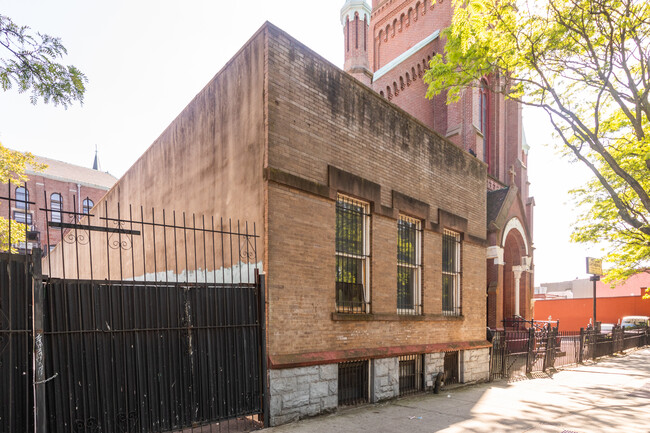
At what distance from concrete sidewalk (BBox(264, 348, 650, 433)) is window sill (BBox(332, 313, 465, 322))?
167cm

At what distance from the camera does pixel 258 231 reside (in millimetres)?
7082

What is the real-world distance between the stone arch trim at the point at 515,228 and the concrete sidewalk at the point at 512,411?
693 cm

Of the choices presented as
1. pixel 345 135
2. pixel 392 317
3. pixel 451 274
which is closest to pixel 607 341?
pixel 451 274

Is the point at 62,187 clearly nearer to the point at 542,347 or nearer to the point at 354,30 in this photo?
the point at 354,30

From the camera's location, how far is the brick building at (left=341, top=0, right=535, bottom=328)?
17.8 m

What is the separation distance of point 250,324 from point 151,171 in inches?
281

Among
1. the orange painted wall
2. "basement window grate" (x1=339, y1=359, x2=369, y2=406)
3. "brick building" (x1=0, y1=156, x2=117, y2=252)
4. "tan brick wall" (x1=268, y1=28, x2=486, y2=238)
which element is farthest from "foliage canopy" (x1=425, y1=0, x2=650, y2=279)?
"brick building" (x1=0, y1=156, x2=117, y2=252)

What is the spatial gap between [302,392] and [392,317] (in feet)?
9.56

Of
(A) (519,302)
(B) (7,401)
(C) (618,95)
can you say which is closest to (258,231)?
(B) (7,401)

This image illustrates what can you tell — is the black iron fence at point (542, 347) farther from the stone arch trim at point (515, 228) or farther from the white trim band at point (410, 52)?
the white trim band at point (410, 52)

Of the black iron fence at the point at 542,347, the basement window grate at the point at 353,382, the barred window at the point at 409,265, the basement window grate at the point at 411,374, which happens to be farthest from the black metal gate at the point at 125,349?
the black iron fence at the point at 542,347

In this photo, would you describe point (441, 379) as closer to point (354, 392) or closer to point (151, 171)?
point (354, 392)

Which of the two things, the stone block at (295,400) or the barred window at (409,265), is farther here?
the barred window at (409,265)

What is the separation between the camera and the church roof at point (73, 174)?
48.1 m
